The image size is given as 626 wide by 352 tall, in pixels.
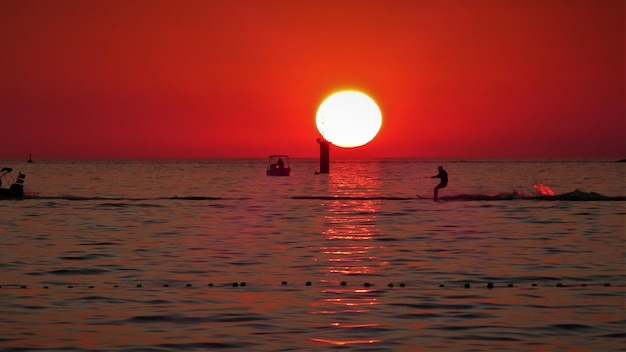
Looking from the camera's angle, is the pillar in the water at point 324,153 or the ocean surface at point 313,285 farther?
the pillar in the water at point 324,153

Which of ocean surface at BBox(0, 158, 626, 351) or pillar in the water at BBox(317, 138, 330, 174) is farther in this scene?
pillar in the water at BBox(317, 138, 330, 174)

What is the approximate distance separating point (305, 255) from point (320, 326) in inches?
566

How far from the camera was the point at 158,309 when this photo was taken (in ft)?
69.3

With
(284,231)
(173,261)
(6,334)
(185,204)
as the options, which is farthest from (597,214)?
(6,334)

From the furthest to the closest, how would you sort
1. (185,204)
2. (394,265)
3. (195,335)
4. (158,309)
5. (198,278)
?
(185,204) < (394,265) < (198,278) < (158,309) < (195,335)

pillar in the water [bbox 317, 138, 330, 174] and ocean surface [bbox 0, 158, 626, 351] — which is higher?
pillar in the water [bbox 317, 138, 330, 174]

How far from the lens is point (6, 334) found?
59.6ft

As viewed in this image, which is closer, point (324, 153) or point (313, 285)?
point (313, 285)

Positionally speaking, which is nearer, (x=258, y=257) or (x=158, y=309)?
(x=158, y=309)

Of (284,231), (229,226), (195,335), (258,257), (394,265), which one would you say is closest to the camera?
(195,335)

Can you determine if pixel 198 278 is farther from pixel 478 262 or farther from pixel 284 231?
pixel 284 231

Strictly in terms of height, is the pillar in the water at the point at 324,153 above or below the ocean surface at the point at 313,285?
above

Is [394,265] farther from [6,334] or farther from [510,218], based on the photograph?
[510,218]

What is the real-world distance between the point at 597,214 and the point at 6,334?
44348 mm
